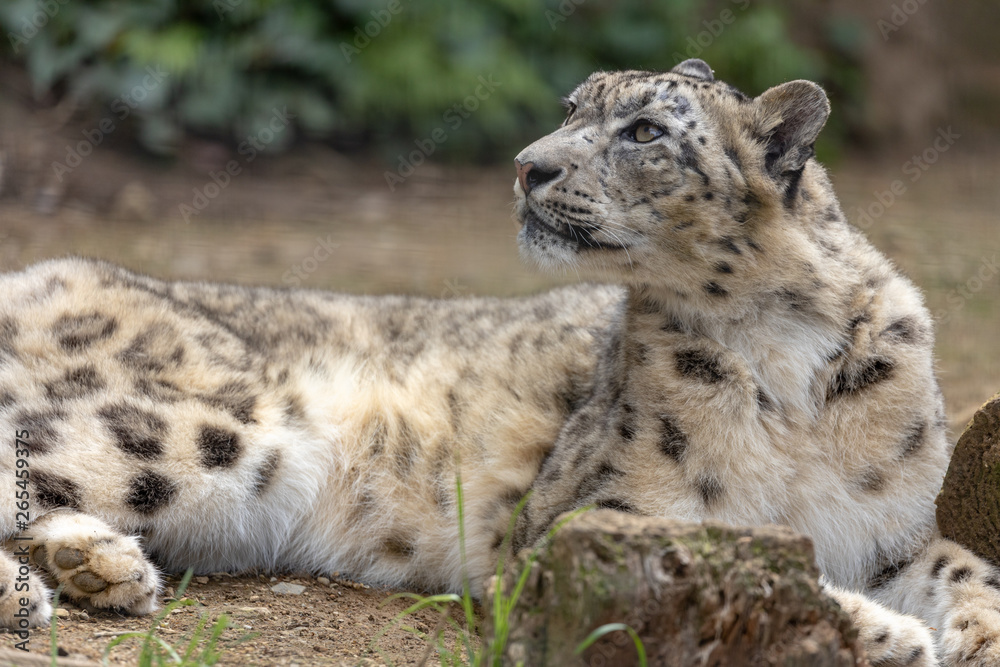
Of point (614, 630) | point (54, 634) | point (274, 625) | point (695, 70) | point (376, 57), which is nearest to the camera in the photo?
point (614, 630)

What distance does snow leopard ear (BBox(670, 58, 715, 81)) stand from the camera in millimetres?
4354

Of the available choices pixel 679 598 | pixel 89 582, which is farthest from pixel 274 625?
pixel 679 598

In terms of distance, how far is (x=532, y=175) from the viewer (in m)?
3.97

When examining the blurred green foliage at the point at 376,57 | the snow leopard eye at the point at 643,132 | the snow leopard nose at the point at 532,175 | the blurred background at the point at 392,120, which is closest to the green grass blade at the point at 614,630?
the snow leopard nose at the point at 532,175

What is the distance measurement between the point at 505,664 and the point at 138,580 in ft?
6.21

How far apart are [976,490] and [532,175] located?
1977mm

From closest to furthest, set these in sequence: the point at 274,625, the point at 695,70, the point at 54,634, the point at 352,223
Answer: the point at 54,634 < the point at 274,625 < the point at 695,70 < the point at 352,223

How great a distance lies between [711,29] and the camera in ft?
43.9

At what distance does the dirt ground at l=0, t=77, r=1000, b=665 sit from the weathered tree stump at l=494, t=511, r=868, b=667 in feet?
12.7

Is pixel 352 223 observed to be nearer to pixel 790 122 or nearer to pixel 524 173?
pixel 524 173

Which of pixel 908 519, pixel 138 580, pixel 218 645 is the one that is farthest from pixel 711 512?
pixel 138 580

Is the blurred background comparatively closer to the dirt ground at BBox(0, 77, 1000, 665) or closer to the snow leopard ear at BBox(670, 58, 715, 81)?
the dirt ground at BBox(0, 77, 1000, 665)

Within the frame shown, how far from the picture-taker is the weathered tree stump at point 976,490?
3.86 metres

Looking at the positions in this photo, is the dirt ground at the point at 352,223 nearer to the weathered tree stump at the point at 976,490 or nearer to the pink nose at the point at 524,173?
the weathered tree stump at the point at 976,490
